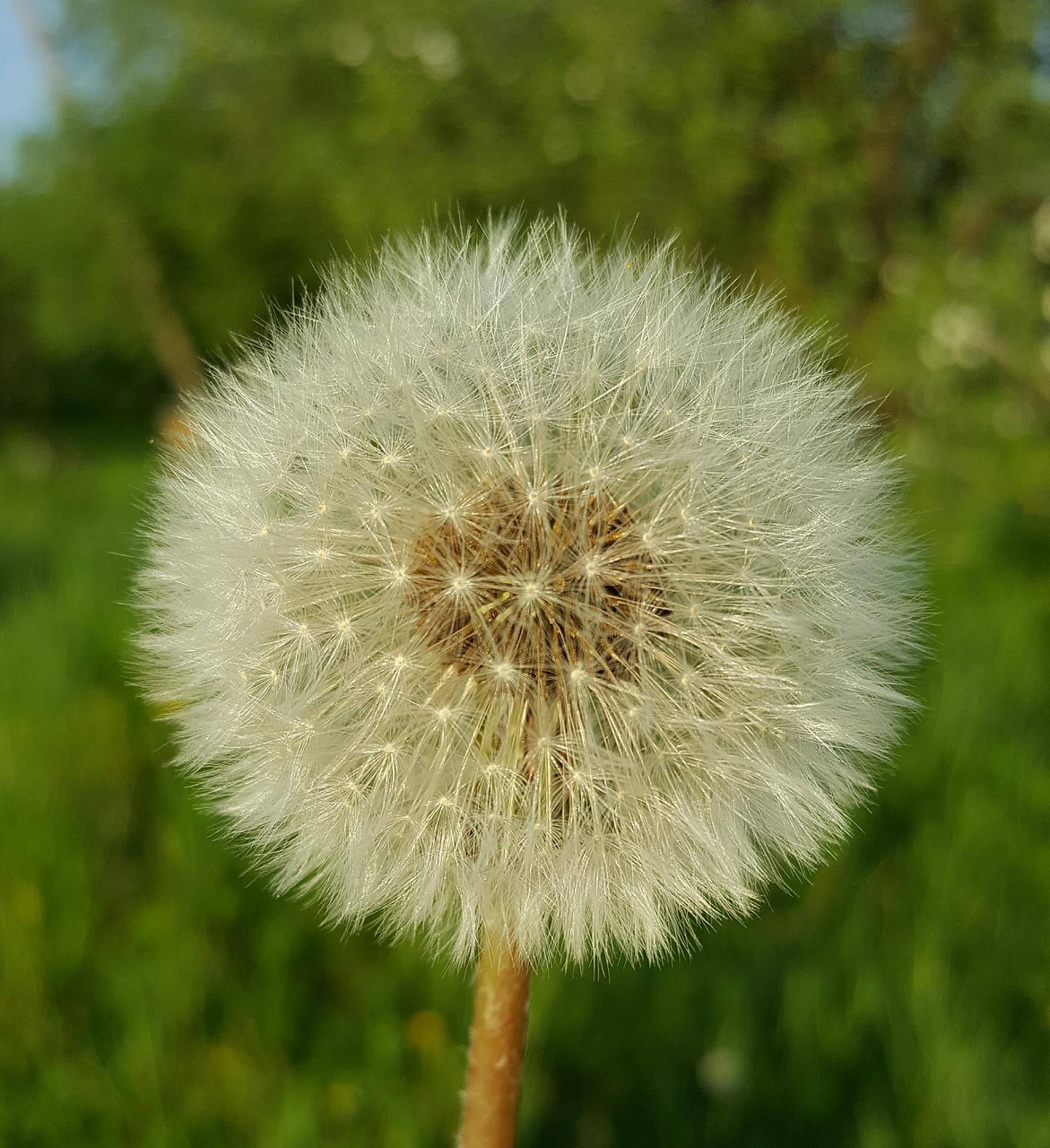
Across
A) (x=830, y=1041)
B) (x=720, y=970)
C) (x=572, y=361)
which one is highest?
(x=572, y=361)

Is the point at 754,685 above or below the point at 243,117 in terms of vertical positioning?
below

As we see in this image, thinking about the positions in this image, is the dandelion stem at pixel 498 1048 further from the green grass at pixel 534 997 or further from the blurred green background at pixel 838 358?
the green grass at pixel 534 997

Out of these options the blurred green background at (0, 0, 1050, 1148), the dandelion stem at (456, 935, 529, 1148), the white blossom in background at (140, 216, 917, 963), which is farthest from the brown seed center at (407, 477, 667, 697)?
the blurred green background at (0, 0, 1050, 1148)

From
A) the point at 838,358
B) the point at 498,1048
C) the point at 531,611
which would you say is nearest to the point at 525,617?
the point at 531,611

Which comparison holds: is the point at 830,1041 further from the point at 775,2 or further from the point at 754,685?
the point at 775,2

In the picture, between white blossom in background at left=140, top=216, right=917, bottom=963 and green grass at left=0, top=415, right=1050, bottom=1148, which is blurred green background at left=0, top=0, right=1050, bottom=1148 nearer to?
green grass at left=0, top=415, right=1050, bottom=1148

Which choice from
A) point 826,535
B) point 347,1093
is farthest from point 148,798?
point 826,535

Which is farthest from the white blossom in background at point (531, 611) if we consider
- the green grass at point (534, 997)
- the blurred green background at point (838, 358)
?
the green grass at point (534, 997)

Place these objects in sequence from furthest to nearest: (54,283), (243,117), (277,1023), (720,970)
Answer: (54,283), (243,117), (720,970), (277,1023)
